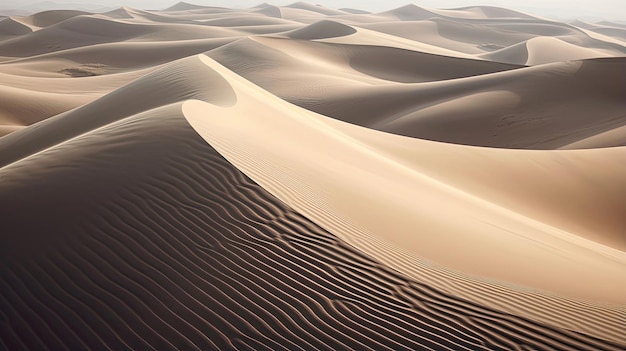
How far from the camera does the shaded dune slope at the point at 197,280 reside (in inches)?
125

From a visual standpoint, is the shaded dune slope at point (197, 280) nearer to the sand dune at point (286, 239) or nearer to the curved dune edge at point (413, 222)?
the sand dune at point (286, 239)

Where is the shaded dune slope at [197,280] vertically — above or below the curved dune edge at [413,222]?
above

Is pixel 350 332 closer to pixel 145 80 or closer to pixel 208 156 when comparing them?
pixel 208 156

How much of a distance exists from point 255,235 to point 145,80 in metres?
9.75

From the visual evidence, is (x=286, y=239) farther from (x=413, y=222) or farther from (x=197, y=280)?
(x=413, y=222)

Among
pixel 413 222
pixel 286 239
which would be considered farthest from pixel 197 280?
pixel 413 222

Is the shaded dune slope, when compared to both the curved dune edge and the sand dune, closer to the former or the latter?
the sand dune

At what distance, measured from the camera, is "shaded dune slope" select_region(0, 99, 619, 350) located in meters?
3.19

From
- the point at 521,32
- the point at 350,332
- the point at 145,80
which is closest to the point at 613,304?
the point at 350,332

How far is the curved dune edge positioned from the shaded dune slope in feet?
0.90

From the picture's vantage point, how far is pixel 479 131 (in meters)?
15.6

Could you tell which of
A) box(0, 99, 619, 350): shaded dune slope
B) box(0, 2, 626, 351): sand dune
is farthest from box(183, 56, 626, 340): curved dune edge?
box(0, 99, 619, 350): shaded dune slope

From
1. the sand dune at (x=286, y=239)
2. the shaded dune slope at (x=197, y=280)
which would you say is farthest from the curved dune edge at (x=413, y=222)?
the shaded dune slope at (x=197, y=280)

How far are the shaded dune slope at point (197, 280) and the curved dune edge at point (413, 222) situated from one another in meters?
0.28
